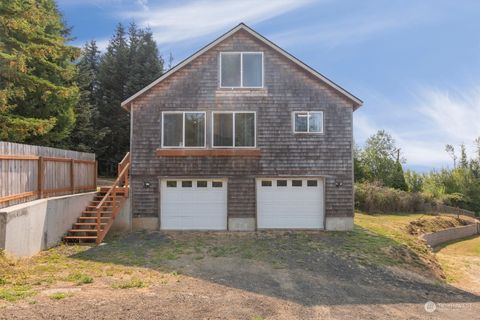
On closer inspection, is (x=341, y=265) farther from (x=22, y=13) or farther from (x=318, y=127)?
(x=22, y=13)

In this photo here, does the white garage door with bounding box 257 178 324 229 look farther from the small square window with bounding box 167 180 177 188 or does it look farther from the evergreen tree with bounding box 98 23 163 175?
the evergreen tree with bounding box 98 23 163 175

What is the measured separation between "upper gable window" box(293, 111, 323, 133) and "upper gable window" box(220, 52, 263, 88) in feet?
7.01

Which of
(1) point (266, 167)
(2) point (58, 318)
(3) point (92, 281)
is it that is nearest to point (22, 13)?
(1) point (266, 167)

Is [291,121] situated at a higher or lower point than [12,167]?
higher

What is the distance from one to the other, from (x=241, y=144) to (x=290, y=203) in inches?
128

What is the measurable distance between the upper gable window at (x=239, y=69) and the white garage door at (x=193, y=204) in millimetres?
4307

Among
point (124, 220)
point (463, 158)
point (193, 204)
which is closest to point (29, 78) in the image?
point (124, 220)

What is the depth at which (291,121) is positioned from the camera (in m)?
17.0

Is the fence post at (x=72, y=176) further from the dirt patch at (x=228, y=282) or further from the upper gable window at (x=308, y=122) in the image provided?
the upper gable window at (x=308, y=122)

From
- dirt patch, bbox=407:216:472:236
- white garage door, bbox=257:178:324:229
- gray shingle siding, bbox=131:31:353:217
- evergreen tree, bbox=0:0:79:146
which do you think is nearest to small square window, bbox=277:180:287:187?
white garage door, bbox=257:178:324:229

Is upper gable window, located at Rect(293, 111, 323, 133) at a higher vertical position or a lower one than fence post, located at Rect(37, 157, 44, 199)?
higher

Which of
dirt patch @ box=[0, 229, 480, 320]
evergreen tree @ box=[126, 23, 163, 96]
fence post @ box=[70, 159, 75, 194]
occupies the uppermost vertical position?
evergreen tree @ box=[126, 23, 163, 96]

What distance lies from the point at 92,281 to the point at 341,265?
23.6 ft

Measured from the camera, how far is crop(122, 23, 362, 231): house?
16.9 meters
